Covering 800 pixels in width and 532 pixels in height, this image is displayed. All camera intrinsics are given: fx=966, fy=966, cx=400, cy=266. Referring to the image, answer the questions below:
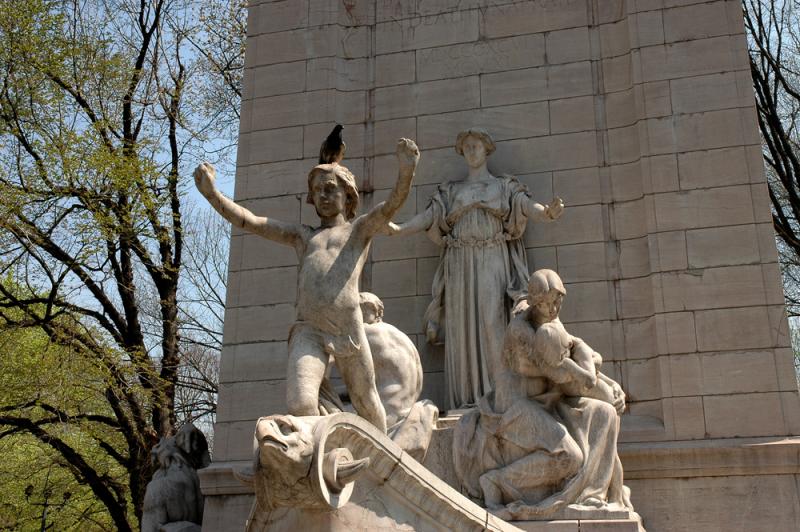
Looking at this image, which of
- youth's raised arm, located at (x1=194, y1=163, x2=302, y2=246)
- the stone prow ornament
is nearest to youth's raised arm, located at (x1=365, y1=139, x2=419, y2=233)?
youth's raised arm, located at (x1=194, y1=163, x2=302, y2=246)

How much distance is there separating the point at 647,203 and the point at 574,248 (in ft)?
3.12

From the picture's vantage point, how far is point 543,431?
782cm

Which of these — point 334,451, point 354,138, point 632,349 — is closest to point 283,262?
point 354,138

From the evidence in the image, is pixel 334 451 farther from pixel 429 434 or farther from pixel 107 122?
pixel 107 122

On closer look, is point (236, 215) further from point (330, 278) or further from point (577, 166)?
point (577, 166)

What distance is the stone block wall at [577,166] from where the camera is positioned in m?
10.1

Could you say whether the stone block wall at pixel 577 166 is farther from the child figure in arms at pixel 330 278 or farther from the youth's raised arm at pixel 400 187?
the youth's raised arm at pixel 400 187

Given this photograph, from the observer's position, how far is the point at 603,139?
1148 centimetres

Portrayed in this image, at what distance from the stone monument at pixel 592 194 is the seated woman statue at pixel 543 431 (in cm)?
99

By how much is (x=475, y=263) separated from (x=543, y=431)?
10.8ft

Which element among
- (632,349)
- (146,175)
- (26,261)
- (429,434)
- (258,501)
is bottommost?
A: (258,501)

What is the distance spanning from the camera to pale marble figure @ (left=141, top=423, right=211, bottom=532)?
10797 millimetres

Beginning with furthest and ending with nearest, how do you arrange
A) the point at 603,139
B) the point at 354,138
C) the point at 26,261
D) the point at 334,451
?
the point at 26,261 < the point at 354,138 < the point at 603,139 < the point at 334,451

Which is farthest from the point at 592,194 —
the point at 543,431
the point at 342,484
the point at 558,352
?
the point at 342,484
